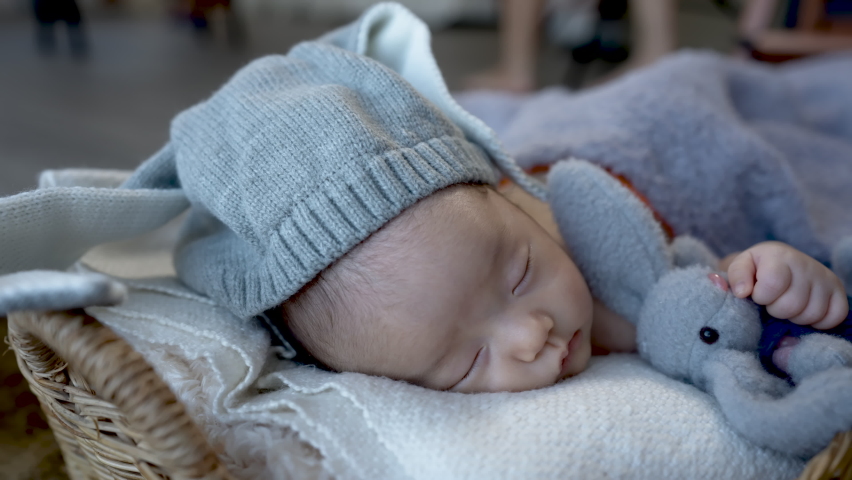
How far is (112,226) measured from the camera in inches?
32.7

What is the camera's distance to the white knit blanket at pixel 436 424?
23.4 inches

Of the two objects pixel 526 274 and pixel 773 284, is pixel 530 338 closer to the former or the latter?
pixel 526 274

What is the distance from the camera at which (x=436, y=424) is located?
2.02ft

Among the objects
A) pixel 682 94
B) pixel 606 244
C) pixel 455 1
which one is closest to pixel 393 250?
pixel 606 244

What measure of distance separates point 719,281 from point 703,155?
37 cm

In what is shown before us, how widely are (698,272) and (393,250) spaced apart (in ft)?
1.25

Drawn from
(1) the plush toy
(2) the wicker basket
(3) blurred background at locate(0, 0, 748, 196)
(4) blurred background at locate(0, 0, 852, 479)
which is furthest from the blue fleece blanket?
(3) blurred background at locate(0, 0, 748, 196)

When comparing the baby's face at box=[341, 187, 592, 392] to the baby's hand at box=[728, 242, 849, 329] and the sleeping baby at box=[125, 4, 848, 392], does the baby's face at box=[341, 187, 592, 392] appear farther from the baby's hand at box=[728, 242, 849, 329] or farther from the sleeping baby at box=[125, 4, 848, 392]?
the baby's hand at box=[728, 242, 849, 329]

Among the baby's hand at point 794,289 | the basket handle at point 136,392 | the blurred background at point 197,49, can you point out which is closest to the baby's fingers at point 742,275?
the baby's hand at point 794,289

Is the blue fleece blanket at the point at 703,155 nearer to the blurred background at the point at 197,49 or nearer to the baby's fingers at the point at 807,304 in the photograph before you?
the baby's fingers at the point at 807,304

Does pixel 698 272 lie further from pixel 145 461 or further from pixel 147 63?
pixel 147 63

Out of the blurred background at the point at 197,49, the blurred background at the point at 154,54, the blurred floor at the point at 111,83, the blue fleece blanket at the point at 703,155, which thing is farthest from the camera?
the blurred background at the point at 154,54

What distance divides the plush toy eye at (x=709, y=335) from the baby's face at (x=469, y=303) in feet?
0.45

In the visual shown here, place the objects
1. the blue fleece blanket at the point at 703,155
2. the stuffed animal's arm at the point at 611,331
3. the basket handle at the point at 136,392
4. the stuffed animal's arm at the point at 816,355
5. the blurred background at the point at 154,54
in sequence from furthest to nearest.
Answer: the blurred background at the point at 154,54 < the blue fleece blanket at the point at 703,155 < the stuffed animal's arm at the point at 611,331 < the stuffed animal's arm at the point at 816,355 < the basket handle at the point at 136,392
